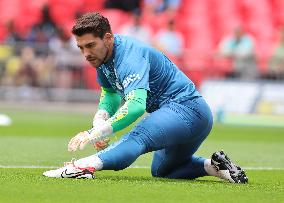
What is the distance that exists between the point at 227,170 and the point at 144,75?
1308mm

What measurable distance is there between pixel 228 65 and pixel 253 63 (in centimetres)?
61

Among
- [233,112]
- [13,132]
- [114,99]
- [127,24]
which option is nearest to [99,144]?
[114,99]

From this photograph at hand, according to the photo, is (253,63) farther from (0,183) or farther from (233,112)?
(0,183)

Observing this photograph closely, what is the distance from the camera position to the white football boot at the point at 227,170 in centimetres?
874

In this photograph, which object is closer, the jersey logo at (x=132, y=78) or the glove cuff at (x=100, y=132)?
the glove cuff at (x=100, y=132)

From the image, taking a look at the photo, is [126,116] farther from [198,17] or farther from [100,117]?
[198,17]

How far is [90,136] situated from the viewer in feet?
26.1

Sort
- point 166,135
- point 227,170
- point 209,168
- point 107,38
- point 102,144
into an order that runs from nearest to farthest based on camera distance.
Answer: point 107,38 → point 166,135 → point 102,144 → point 227,170 → point 209,168

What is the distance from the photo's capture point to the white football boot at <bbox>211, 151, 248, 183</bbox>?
28.7ft

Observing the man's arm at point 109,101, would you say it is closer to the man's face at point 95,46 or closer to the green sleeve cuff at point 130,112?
the man's face at point 95,46

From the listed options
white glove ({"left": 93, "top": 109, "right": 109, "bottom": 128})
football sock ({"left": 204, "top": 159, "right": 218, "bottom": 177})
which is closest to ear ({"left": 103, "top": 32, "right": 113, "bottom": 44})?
white glove ({"left": 93, "top": 109, "right": 109, "bottom": 128})

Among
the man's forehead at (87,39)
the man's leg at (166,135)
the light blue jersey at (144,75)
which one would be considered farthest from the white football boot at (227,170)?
the man's forehead at (87,39)

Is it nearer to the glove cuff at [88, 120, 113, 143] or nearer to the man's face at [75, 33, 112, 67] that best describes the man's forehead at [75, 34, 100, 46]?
the man's face at [75, 33, 112, 67]

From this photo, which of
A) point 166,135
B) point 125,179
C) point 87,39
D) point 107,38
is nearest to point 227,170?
point 166,135
